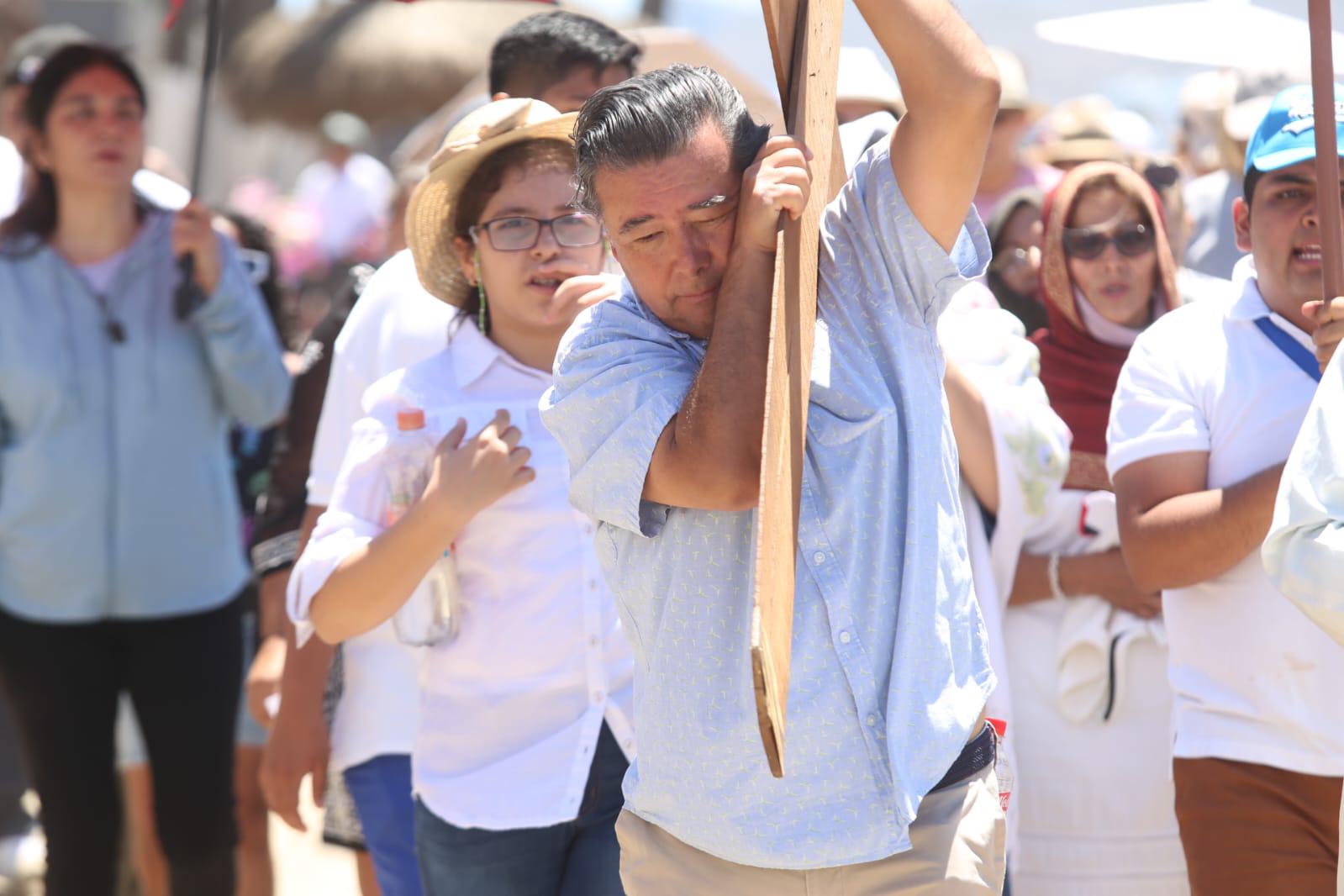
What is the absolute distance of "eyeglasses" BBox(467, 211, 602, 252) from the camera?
2861mm

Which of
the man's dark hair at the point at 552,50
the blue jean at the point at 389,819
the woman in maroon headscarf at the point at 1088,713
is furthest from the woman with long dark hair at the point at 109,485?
the woman in maroon headscarf at the point at 1088,713

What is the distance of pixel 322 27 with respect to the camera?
56.6 ft

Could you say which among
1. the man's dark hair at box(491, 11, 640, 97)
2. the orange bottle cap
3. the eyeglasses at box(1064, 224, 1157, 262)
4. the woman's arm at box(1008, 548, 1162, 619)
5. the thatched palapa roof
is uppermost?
the thatched palapa roof

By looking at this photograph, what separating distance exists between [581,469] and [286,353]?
378cm

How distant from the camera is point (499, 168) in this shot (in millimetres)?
2945

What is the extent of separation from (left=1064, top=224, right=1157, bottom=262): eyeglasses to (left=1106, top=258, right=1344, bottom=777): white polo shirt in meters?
0.99

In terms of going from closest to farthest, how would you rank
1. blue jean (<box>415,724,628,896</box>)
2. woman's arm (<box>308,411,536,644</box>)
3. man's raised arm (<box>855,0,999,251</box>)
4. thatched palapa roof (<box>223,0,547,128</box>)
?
man's raised arm (<box>855,0,999,251</box>), woman's arm (<box>308,411,536,644</box>), blue jean (<box>415,724,628,896</box>), thatched palapa roof (<box>223,0,547,128</box>)

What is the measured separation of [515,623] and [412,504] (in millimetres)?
267

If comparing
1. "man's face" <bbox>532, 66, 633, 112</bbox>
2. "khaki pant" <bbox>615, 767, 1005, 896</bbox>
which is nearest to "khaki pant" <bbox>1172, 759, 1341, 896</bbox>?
"khaki pant" <bbox>615, 767, 1005, 896</bbox>

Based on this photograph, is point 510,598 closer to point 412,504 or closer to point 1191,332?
point 412,504

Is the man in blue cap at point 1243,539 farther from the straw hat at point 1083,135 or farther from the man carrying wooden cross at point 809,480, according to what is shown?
the straw hat at point 1083,135

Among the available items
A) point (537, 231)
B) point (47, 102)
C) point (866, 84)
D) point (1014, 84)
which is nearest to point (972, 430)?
point (537, 231)

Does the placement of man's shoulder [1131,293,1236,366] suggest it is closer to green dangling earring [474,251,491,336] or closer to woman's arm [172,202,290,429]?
green dangling earring [474,251,491,336]

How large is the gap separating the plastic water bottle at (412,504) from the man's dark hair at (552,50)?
3.30 ft
